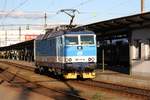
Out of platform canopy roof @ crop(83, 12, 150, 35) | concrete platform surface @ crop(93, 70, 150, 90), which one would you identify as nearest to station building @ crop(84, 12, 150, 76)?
platform canopy roof @ crop(83, 12, 150, 35)

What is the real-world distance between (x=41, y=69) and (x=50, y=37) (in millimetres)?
6592

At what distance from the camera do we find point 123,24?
29625 mm

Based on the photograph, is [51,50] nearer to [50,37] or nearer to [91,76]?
[50,37]

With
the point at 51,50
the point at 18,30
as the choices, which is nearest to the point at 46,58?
the point at 51,50

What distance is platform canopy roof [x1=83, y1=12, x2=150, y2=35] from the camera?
86.4 ft

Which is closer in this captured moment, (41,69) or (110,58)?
(41,69)

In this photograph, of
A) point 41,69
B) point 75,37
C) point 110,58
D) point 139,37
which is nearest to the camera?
point 75,37

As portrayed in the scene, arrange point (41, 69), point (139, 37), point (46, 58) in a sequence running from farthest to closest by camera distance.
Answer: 1. point (41, 69)
2. point (46, 58)
3. point (139, 37)

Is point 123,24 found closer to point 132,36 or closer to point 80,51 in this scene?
point 132,36

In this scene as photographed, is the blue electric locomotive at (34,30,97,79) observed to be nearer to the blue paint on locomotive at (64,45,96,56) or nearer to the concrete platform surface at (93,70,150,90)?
the blue paint on locomotive at (64,45,96,56)

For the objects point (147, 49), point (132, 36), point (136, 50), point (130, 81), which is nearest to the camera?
point (130, 81)

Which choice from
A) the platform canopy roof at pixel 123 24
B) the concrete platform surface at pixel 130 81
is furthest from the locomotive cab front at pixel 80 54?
the platform canopy roof at pixel 123 24

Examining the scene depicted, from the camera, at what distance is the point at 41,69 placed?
120ft

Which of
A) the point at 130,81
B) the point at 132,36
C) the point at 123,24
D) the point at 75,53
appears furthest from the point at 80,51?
the point at 132,36
